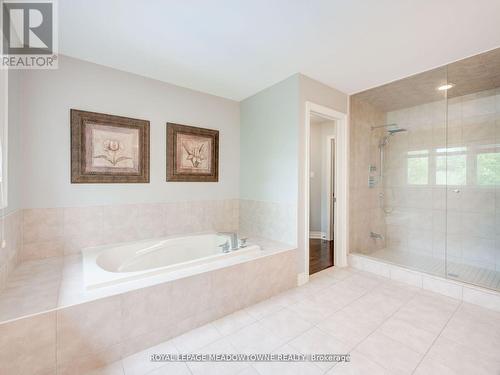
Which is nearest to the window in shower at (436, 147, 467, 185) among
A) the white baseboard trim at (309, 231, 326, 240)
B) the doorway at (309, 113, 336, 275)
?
the doorway at (309, 113, 336, 275)

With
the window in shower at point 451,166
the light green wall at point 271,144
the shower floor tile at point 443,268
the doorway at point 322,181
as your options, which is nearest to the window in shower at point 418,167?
the window in shower at point 451,166

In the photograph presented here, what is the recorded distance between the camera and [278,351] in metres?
1.51

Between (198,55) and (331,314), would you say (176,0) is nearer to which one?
(198,55)

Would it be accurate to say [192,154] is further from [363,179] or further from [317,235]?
[317,235]

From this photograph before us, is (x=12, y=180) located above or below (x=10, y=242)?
above

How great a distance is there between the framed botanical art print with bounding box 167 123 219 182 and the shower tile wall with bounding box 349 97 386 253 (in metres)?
1.98

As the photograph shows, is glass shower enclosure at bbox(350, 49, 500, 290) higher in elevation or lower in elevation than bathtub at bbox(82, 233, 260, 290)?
higher

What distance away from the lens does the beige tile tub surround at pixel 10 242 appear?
1.48 meters

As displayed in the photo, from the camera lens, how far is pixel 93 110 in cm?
222

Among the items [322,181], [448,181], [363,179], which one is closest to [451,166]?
[448,181]

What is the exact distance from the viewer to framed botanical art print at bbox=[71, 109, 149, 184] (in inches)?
84.6

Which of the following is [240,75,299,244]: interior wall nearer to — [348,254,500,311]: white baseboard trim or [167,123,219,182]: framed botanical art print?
[167,123,219,182]: framed botanical art print

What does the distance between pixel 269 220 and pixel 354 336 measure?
1445mm

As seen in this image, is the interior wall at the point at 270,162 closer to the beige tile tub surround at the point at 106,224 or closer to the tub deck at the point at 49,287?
the beige tile tub surround at the point at 106,224
